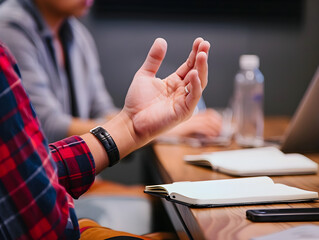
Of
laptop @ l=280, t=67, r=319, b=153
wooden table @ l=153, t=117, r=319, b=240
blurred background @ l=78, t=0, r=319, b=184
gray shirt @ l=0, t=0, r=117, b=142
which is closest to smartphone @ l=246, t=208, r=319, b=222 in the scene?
wooden table @ l=153, t=117, r=319, b=240

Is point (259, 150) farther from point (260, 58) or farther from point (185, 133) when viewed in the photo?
point (260, 58)

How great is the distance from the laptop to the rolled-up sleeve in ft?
1.62

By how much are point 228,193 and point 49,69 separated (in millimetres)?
1298

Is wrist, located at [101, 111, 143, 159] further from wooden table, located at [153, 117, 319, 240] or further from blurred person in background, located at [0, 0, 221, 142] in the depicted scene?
blurred person in background, located at [0, 0, 221, 142]

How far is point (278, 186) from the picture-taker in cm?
81

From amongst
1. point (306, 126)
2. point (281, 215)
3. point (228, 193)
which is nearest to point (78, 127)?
point (306, 126)

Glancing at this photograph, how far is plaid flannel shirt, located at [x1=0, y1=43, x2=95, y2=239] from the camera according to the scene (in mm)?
619

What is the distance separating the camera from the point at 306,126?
1075 millimetres

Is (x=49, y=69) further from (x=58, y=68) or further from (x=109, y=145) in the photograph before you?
(x=109, y=145)

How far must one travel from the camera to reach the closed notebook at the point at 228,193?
73 centimetres

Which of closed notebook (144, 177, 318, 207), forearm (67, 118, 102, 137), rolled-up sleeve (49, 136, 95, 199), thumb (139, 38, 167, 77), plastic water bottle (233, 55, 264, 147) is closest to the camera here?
closed notebook (144, 177, 318, 207)

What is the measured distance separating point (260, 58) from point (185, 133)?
Answer: 1.85 m

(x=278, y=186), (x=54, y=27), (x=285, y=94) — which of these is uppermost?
(x=54, y=27)

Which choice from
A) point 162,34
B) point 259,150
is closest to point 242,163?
point 259,150
